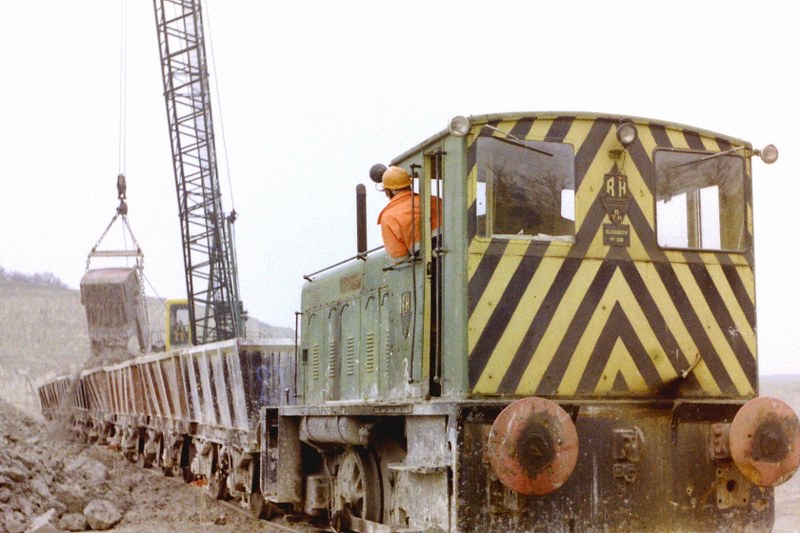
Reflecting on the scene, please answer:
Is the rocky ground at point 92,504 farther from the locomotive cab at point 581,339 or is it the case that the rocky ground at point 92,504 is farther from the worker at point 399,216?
the locomotive cab at point 581,339

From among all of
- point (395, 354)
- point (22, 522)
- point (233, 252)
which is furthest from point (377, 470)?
→ point (233, 252)

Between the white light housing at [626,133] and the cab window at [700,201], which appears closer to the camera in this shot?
the white light housing at [626,133]

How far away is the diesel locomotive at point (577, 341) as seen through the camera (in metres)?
5.90

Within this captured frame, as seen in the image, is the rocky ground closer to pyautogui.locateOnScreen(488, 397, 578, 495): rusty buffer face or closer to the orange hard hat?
the orange hard hat

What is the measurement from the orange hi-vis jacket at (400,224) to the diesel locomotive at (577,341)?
0.13 metres

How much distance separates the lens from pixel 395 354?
7.15m

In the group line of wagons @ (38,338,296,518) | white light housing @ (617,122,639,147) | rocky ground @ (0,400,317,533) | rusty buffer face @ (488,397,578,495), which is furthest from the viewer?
line of wagons @ (38,338,296,518)

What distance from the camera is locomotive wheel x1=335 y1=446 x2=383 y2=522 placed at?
297 inches

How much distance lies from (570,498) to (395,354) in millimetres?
1749

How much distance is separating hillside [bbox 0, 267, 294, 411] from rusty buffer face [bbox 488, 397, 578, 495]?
4895 centimetres

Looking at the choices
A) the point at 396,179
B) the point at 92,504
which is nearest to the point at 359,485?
the point at 396,179

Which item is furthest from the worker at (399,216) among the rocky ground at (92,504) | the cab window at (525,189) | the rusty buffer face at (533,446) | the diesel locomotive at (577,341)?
the rocky ground at (92,504)

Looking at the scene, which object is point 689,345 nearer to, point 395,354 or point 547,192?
point 547,192

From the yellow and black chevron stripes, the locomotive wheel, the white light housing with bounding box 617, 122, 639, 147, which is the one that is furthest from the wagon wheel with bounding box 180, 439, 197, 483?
the white light housing with bounding box 617, 122, 639, 147
